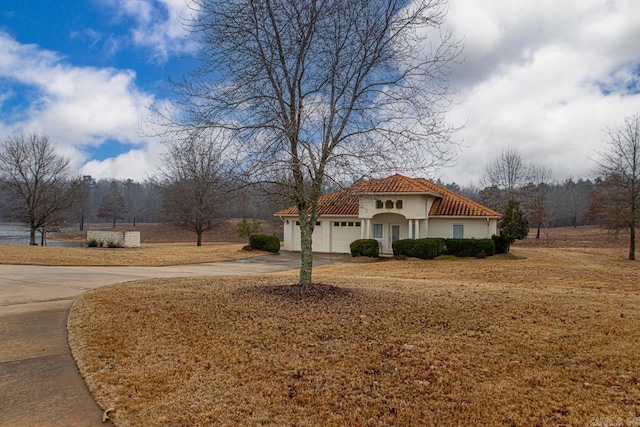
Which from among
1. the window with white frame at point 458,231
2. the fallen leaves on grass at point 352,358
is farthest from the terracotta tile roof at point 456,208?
the fallen leaves on grass at point 352,358

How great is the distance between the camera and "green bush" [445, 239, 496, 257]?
23.7 metres

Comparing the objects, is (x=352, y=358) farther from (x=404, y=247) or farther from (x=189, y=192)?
(x=189, y=192)

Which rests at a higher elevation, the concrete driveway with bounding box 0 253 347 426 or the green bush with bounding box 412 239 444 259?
the green bush with bounding box 412 239 444 259

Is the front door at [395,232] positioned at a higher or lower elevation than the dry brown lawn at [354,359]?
higher

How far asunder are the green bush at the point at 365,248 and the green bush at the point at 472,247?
459cm

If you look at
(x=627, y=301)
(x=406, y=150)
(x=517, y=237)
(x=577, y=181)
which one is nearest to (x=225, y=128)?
(x=406, y=150)

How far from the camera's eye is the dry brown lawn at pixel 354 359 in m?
3.70

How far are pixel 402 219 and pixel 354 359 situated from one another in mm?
22520

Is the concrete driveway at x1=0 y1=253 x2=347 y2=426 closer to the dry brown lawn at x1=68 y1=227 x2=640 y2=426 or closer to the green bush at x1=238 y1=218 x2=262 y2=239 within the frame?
the dry brown lawn at x1=68 y1=227 x2=640 y2=426

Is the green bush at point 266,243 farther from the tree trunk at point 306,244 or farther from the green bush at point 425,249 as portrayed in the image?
the tree trunk at point 306,244

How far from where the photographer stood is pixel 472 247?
2378 cm

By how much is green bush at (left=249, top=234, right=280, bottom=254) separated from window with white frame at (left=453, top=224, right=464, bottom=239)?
39.2ft

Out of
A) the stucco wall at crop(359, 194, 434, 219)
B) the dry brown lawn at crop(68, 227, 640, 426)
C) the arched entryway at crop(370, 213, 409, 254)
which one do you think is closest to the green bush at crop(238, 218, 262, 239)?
the arched entryway at crop(370, 213, 409, 254)

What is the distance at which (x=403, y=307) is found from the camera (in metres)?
7.53
